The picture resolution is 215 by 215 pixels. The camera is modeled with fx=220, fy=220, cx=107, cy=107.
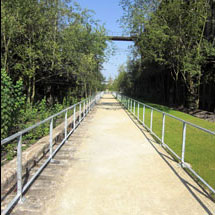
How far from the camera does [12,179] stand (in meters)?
3.27

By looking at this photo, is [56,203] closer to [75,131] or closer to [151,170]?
[151,170]

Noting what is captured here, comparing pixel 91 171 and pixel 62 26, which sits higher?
pixel 62 26

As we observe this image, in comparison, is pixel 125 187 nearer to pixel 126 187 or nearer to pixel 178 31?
pixel 126 187

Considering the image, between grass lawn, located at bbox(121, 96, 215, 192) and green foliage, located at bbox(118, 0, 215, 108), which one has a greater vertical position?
green foliage, located at bbox(118, 0, 215, 108)

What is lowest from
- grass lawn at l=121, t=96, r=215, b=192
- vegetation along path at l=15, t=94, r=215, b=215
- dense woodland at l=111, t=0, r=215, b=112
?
vegetation along path at l=15, t=94, r=215, b=215

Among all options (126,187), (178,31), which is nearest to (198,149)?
(126,187)

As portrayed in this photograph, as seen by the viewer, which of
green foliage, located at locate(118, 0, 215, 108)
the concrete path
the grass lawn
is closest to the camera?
the concrete path

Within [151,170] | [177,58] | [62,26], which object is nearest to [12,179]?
[151,170]

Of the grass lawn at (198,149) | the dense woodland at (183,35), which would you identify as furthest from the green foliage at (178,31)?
the grass lawn at (198,149)

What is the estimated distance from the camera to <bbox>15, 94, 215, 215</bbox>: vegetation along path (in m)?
3.19

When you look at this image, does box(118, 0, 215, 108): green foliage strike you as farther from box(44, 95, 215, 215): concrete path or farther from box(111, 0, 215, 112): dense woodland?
box(44, 95, 215, 215): concrete path

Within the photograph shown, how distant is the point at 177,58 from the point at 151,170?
42.4 ft

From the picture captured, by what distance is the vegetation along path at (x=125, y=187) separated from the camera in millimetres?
3186

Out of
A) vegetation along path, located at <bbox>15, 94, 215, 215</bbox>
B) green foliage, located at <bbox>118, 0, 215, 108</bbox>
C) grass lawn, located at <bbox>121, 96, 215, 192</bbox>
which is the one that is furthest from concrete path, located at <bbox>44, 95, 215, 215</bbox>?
green foliage, located at <bbox>118, 0, 215, 108</bbox>
